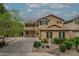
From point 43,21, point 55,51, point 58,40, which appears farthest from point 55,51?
point 43,21

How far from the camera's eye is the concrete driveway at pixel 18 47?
16.0 feet

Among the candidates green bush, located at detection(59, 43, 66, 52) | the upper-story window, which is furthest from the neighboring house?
green bush, located at detection(59, 43, 66, 52)

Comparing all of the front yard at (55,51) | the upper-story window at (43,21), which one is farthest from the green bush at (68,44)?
the upper-story window at (43,21)

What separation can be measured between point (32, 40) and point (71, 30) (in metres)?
0.49

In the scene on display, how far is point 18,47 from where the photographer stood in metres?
4.89

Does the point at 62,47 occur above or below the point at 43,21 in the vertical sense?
below

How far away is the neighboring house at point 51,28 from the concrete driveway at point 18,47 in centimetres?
9

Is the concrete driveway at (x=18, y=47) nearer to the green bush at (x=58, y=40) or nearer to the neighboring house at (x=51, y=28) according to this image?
the neighboring house at (x=51, y=28)

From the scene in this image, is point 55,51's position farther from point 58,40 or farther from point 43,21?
point 43,21

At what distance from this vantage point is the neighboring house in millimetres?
4875

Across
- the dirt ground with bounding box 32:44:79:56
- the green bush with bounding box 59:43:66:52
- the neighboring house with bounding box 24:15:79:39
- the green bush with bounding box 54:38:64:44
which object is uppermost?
the neighboring house with bounding box 24:15:79:39

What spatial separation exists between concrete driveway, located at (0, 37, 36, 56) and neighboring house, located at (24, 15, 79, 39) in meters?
0.09

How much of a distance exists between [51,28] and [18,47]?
47 centimetres

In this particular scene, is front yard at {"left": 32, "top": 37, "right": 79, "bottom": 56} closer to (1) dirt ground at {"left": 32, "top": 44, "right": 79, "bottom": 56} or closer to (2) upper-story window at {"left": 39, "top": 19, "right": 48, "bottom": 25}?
(1) dirt ground at {"left": 32, "top": 44, "right": 79, "bottom": 56}
